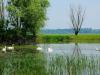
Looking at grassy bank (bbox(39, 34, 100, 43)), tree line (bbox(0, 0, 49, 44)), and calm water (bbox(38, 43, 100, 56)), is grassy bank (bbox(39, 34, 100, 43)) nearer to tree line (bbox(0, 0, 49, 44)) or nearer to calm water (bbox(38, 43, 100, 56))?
tree line (bbox(0, 0, 49, 44))

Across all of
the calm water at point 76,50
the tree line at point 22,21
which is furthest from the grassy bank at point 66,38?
the calm water at point 76,50

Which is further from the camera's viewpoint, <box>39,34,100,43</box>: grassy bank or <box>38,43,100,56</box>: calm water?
<box>39,34,100,43</box>: grassy bank

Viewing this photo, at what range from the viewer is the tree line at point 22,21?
50219 mm

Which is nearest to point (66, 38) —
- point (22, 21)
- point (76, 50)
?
point (22, 21)

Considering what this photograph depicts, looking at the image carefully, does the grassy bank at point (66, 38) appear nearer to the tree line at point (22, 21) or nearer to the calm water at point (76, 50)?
the tree line at point (22, 21)

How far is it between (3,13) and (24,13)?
174 inches

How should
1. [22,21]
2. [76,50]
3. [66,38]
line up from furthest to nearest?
[66,38] < [22,21] < [76,50]

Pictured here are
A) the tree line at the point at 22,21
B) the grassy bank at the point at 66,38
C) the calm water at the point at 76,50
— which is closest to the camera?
the calm water at the point at 76,50

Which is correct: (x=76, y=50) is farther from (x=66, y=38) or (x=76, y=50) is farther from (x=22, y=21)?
(x=66, y=38)

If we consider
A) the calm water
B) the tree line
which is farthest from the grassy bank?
the calm water

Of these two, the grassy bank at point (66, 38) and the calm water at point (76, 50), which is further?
the grassy bank at point (66, 38)

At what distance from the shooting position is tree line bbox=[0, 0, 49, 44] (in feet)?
165

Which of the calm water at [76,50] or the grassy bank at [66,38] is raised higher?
the calm water at [76,50]

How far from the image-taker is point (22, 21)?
51500 mm
